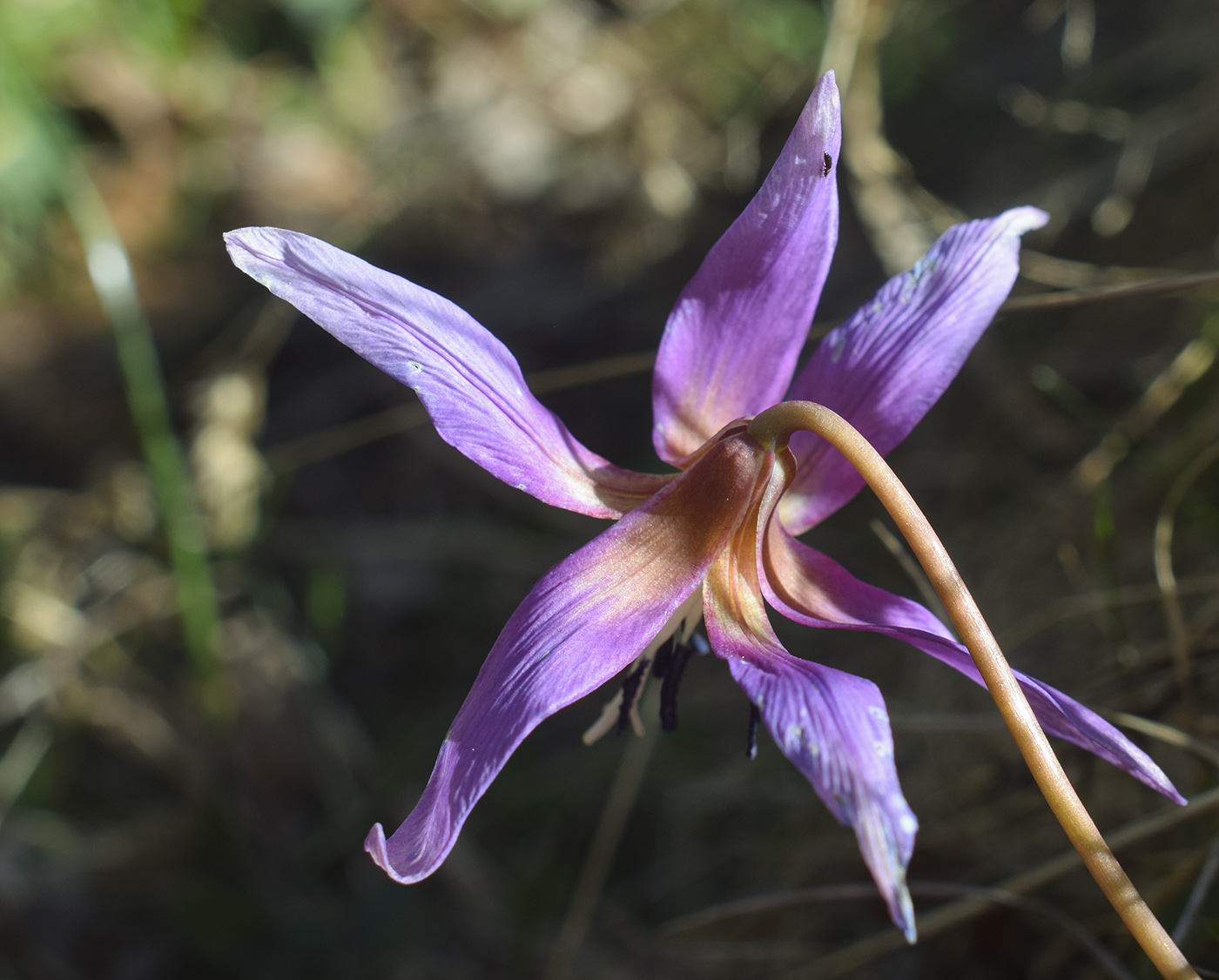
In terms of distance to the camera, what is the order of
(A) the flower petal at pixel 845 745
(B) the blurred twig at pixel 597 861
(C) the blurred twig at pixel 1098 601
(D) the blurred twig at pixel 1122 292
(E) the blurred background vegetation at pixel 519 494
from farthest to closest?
1. (B) the blurred twig at pixel 597 861
2. (E) the blurred background vegetation at pixel 519 494
3. (C) the blurred twig at pixel 1098 601
4. (D) the blurred twig at pixel 1122 292
5. (A) the flower petal at pixel 845 745

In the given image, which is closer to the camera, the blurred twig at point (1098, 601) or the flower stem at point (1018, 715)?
the flower stem at point (1018, 715)

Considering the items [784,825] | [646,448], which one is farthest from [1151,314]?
[784,825]

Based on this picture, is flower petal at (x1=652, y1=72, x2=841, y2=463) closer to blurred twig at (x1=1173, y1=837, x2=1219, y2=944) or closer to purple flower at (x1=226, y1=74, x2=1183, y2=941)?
purple flower at (x1=226, y1=74, x2=1183, y2=941)

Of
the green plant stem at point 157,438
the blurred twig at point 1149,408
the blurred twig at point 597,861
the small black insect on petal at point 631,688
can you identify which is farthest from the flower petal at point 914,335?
the green plant stem at point 157,438

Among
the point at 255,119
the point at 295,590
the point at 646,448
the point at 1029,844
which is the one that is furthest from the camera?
the point at 255,119

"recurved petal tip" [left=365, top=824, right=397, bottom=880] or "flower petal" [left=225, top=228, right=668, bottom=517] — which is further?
"flower petal" [left=225, top=228, right=668, bottom=517]

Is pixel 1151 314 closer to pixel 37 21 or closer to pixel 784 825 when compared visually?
pixel 784 825

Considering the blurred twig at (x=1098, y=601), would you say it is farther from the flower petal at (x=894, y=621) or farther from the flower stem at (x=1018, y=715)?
the flower stem at (x=1018, y=715)

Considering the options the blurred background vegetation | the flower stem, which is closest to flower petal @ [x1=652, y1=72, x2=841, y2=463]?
the flower stem
